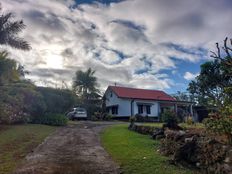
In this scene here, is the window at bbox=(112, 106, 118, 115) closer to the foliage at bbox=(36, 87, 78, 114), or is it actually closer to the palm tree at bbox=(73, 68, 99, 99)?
the palm tree at bbox=(73, 68, 99, 99)

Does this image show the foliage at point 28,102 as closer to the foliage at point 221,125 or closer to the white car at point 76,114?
the white car at point 76,114

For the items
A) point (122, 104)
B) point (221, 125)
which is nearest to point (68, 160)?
point (221, 125)

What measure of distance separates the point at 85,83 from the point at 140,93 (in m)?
11.3

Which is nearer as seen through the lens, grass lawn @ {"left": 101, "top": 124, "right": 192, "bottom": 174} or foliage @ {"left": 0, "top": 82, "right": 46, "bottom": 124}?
grass lawn @ {"left": 101, "top": 124, "right": 192, "bottom": 174}

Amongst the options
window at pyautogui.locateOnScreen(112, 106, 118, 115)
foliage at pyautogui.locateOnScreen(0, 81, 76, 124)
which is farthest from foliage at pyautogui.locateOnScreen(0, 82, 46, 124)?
window at pyautogui.locateOnScreen(112, 106, 118, 115)

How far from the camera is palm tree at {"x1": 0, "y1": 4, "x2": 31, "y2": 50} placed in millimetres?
18453

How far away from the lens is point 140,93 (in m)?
40.5

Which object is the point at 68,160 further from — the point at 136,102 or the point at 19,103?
the point at 136,102

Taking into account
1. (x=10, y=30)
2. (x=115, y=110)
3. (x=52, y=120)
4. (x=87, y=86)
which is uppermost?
(x=10, y=30)

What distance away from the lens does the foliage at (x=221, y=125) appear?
7796 mm

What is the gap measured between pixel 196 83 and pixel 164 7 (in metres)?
13.9

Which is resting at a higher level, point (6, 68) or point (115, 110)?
point (6, 68)

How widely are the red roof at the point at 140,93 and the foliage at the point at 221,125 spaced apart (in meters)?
29.2

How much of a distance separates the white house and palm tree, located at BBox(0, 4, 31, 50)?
20.6 meters
